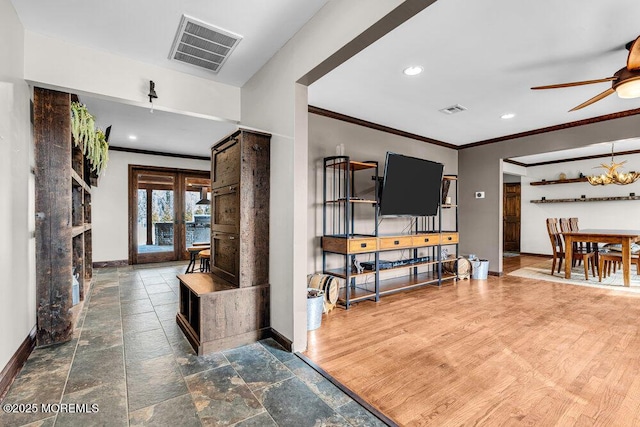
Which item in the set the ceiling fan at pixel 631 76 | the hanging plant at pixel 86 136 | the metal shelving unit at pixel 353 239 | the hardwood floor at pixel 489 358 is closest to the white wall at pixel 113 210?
the hanging plant at pixel 86 136

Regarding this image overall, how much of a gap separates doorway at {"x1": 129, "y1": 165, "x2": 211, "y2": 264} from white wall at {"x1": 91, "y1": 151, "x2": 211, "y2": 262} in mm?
111

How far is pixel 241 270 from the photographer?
2609 millimetres

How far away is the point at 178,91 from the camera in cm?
304

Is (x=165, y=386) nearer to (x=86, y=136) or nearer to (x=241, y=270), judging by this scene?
(x=241, y=270)

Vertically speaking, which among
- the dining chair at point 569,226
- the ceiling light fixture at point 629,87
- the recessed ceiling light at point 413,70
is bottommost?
the dining chair at point 569,226

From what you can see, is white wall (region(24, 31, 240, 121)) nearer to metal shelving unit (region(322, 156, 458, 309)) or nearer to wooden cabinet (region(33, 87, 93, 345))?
wooden cabinet (region(33, 87, 93, 345))

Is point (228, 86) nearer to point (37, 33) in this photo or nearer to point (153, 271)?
point (37, 33)

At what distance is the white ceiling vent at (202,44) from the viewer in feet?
7.68

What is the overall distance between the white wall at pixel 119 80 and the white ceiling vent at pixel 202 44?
297 millimetres

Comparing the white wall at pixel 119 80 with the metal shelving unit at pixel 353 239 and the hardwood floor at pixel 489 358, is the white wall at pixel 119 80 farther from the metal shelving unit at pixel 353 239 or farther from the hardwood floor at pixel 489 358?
the hardwood floor at pixel 489 358

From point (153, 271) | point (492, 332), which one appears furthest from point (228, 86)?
point (153, 271)

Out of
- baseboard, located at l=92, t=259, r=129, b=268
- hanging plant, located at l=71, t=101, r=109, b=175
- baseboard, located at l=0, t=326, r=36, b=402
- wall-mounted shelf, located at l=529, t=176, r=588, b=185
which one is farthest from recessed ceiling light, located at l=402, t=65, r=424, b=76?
wall-mounted shelf, located at l=529, t=176, r=588, b=185

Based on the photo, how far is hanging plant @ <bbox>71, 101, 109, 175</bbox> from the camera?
2.85m

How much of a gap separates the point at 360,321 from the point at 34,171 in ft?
10.5
